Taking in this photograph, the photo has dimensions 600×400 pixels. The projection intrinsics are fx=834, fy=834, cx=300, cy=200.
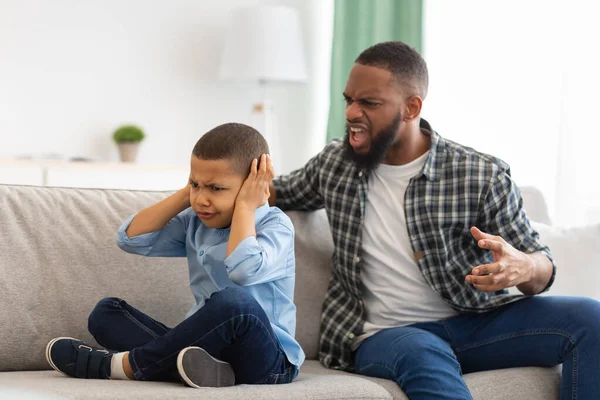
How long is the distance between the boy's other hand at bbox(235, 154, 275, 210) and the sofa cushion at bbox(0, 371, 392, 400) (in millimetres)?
375

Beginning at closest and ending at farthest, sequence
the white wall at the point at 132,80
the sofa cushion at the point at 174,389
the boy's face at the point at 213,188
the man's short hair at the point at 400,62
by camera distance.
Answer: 1. the sofa cushion at the point at 174,389
2. the boy's face at the point at 213,188
3. the man's short hair at the point at 400,62
4. the white wall at the point at 132,80

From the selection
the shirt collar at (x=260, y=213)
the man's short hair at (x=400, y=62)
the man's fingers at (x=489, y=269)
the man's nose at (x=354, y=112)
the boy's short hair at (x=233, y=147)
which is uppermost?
the man's short hair at (x=400, y=62)

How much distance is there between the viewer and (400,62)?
210cm

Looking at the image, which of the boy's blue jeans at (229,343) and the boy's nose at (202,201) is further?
the boy's nose at (202,201)

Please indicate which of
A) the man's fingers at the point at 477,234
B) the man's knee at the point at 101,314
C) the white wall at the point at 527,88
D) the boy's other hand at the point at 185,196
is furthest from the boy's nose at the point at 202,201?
the white wall at the point at 527,88

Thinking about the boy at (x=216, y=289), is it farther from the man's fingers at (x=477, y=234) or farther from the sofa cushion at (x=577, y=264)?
the sofa cushion at (x=577, y=264)

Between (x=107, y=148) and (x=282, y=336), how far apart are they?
115 inches

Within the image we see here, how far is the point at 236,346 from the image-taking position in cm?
162

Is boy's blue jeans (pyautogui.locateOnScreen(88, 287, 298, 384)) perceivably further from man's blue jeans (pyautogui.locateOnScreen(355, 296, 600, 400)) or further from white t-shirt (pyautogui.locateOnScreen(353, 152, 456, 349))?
white t-shirt (pyautogui.locateOnScreen(353, 152, 456, 349))

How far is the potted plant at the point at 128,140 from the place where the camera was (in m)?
4.21

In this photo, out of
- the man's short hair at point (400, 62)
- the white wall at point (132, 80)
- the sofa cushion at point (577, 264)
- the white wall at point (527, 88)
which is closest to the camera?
the man's short hair at point (400, 62)

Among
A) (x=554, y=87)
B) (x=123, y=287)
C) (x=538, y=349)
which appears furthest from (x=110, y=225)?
(x=554, y=87)

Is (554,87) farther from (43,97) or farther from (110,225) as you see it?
(43,97)

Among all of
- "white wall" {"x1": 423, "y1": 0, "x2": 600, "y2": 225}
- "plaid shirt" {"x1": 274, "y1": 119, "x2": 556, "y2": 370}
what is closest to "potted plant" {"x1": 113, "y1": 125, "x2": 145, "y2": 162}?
"white wall" {"x1": 423, "y1": 0, "x2": 600, "y2": 225}
